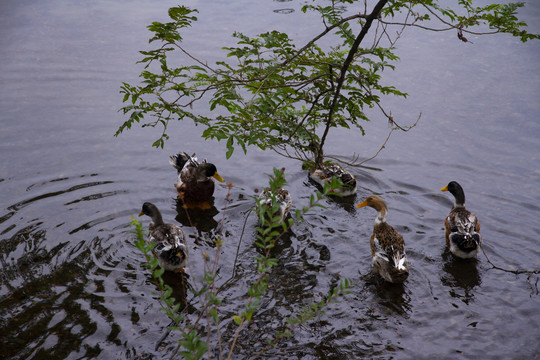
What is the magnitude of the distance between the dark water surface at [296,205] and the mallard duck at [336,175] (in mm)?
218

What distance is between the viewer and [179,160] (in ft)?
29.6

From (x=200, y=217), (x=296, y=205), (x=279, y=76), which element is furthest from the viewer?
(x=296, y=205)

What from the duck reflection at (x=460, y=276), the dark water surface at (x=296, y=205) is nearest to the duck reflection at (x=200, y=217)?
the dark water surface at (x=296, y=205)

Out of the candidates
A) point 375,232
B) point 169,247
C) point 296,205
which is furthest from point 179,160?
point 375,232

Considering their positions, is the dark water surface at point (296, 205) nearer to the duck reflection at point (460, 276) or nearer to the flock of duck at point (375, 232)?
the duck reflection at point (460, 276)

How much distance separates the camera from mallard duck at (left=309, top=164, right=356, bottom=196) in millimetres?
8789

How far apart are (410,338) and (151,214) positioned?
12.4 feet

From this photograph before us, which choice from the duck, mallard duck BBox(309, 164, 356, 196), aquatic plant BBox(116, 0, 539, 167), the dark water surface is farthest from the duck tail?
mallard duck BBox(309, 164, 356, 196)

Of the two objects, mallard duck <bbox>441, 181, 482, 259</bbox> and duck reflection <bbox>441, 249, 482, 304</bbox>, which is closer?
duck reflection <bbox>441, 249, 482, 304</bbox>

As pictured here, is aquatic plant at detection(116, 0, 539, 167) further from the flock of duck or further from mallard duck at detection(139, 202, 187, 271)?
mallard duck at detection(139, 202, 187, 271)

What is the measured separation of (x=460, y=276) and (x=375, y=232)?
47.6 inches

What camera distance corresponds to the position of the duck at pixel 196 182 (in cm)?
827

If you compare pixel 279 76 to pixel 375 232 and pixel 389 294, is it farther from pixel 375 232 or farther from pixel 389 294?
pixel 389 294

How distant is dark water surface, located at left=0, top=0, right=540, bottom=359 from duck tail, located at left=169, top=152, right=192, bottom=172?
0.22 m
